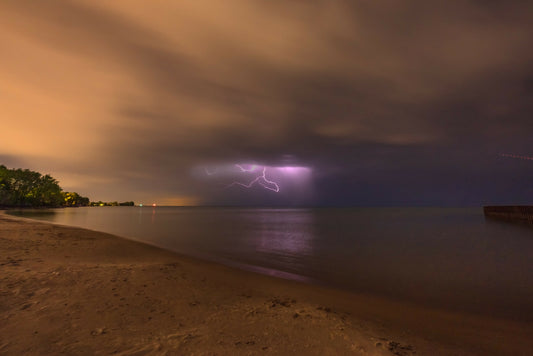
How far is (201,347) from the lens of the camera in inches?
185

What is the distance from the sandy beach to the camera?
189 inches

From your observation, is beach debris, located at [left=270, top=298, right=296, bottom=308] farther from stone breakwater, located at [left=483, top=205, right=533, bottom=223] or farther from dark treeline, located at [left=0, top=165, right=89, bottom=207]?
dark treeline, located at [left=0, top=165, right=89, bottom=207]

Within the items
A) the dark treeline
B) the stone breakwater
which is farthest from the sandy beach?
the dark treeline

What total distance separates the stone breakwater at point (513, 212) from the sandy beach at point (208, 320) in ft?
236

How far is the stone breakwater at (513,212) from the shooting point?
57.2 meters

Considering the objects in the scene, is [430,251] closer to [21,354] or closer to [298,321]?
[298,321]

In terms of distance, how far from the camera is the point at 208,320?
20.0 feet

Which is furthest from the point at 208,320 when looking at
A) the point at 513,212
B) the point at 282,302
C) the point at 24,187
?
the point at 24,187

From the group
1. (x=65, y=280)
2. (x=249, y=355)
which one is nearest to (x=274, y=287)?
(x=249, y=355)

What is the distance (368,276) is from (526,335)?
7143 mm

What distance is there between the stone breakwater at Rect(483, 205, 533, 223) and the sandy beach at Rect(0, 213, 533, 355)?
71.8m

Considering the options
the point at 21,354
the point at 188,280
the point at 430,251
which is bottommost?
the point at 430,251

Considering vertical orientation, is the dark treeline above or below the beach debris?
above

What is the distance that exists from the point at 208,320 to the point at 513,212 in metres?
89.8
